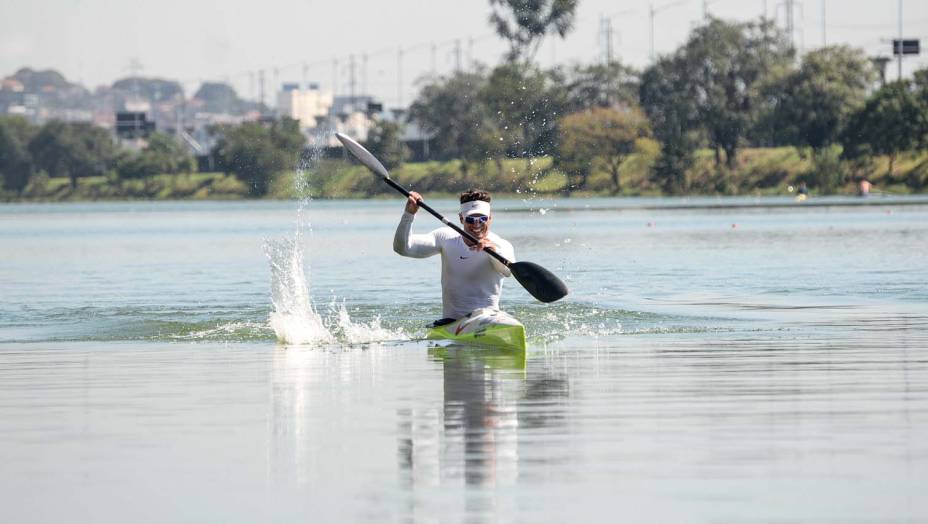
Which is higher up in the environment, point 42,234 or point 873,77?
point 873,77

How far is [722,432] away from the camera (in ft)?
43.6

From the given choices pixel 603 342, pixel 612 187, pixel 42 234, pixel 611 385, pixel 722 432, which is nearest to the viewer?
pixel 722 432

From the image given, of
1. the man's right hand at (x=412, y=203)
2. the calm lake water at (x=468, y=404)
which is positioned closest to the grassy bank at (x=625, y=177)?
→ the calm lake water at (x=468, y=404)

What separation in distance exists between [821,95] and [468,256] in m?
119

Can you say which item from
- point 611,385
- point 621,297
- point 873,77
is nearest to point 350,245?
point 621,297

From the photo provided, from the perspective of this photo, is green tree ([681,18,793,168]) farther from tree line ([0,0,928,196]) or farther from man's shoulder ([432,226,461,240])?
man's shoulder ([432,226,461,240])

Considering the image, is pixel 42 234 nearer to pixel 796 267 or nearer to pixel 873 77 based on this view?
pixel 796 267

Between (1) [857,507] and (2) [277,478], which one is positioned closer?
(1) [857,507]

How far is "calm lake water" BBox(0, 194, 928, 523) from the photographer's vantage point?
10.9 metres

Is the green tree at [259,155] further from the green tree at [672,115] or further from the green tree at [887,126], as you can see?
the green tree at [887,126]

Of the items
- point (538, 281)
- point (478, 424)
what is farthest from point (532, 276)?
point (478, 424)

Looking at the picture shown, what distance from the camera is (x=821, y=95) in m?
137

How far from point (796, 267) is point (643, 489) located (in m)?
30.6

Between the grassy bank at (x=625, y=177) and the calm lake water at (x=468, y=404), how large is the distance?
3845 inches
